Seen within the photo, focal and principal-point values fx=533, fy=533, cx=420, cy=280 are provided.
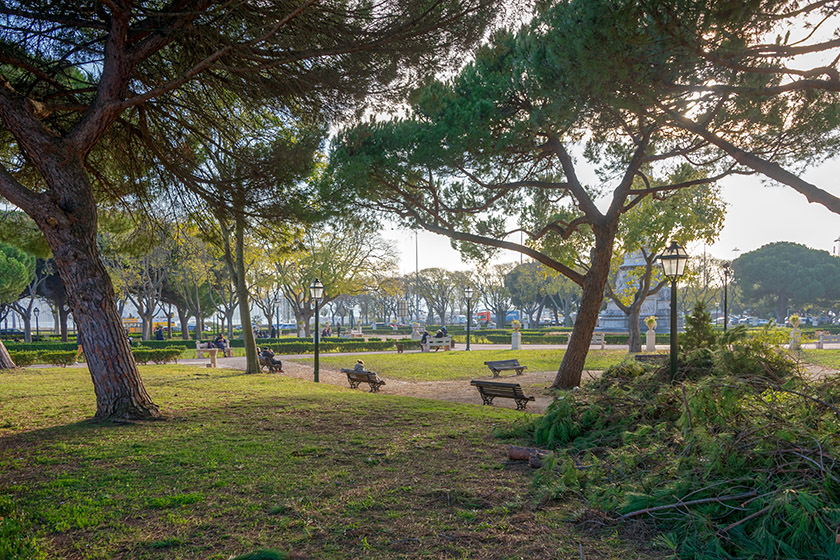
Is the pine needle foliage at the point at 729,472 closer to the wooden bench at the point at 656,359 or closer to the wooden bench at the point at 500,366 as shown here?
the wooden bench at the point at 656,359

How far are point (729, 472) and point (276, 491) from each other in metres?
3.18

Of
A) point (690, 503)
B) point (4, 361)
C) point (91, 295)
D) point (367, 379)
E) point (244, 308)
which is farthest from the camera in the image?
point (4, 361)

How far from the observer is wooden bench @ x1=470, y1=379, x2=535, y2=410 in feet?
31.1

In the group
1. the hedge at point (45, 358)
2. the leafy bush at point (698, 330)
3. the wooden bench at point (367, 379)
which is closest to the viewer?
the leafy bush at point (698, 330)

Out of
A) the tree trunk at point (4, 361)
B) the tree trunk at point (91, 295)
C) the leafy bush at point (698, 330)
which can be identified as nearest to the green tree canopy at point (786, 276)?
the leafy bush at point (698, 330)

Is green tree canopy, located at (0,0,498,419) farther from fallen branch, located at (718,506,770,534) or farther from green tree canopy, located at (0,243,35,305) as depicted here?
green tree canopy, located at (0,243,35,305)

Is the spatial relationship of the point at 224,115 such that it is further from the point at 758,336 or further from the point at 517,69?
the point at 758,336

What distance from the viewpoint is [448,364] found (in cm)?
2006

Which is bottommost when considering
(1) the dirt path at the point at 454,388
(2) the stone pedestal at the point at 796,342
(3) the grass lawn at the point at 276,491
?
(1) the dirt path at the point at 454,388

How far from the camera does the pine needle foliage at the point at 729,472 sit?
2910mm

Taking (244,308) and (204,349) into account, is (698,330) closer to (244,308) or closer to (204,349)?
(244,308)

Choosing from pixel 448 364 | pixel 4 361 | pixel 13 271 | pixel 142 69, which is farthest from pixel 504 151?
pixel 13 271

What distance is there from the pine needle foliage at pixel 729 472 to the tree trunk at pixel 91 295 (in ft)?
17.4

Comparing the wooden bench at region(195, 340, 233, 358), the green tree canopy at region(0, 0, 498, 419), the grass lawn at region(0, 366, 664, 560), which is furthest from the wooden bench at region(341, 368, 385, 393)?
the wooden bench at region(195, 340, 233, 358)
